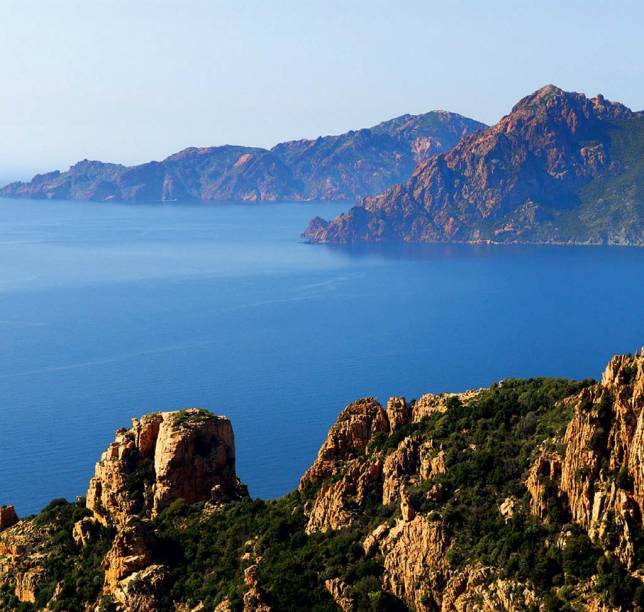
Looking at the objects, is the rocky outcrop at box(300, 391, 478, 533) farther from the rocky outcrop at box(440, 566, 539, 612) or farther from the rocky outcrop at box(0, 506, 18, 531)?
Answer: the rocky outcrop at box(0, 506, 18, 531)

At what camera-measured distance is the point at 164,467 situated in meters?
72.0

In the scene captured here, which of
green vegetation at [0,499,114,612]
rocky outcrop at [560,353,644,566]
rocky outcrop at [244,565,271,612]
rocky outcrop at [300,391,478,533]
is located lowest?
green vegetation at [0,499,114,612]

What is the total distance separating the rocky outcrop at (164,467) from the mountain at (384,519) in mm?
98

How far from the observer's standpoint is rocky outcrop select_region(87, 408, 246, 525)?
72125 mm

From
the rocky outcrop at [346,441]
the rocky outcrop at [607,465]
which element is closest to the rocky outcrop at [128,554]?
the rocky outcrop at [346,441]

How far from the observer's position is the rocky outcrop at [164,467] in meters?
72.1

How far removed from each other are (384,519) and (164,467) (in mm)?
17272

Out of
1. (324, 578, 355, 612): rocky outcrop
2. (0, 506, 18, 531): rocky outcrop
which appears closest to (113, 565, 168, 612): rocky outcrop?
(324, 578, 355, 612): rocky outcrop

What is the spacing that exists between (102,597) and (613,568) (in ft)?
96.4

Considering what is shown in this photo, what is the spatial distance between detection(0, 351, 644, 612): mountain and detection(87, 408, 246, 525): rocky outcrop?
10cm

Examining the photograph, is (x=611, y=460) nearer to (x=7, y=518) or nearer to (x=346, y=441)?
(x=346, y=441)

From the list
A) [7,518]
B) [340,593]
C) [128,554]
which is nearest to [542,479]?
[340,593]

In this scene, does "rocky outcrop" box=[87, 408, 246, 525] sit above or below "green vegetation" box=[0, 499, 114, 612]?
above

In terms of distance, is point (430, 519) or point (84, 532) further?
point (84, 532)
